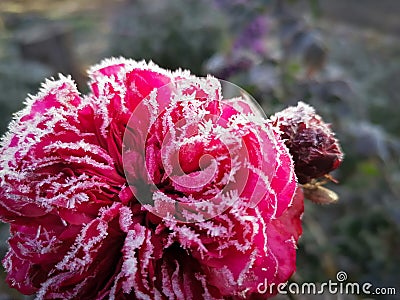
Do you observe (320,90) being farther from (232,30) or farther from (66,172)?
(66,172)

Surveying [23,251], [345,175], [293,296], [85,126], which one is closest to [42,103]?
[85,126]

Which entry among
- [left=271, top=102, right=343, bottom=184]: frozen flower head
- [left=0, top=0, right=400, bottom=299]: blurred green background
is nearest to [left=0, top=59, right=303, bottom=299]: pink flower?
[left=271, top=102, right=343, bottom=184]: frozen flower head

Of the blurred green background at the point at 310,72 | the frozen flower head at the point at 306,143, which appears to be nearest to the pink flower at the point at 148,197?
the frozen flower head at the point at 306,143

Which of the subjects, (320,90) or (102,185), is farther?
(320,90)

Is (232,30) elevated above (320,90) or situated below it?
above

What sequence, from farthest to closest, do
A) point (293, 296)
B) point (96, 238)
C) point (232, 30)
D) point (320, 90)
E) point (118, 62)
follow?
1. point (232, 30)
2. point (320, 90)
3. point (293, 296)
4. point (118, 62)
5. point (96, 238)

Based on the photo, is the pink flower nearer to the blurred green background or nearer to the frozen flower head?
the frozen flower head
